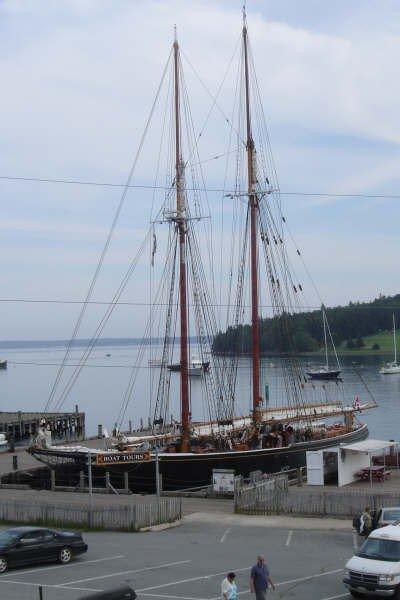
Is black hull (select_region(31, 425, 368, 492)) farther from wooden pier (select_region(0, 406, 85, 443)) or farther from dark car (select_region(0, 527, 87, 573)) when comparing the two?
wooden pier (select_region(0, 406, 85, 443))

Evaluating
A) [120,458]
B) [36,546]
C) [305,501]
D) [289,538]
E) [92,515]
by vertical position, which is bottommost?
[289,538]

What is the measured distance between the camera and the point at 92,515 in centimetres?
2878

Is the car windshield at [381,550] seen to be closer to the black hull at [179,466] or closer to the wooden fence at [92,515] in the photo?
the wooden fence at [92,515]

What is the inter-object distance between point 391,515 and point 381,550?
4.53m

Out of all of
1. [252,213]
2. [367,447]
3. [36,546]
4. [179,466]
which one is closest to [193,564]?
[36,546]

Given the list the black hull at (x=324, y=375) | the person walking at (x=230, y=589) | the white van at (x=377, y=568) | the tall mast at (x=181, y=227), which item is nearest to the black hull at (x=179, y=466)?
the tall mast at (x=181, y=227)

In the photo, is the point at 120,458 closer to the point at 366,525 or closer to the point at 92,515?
the point at 92,515

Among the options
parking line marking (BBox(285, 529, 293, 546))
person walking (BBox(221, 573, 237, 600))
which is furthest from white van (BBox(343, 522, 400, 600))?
parking line marking (BBox(285, 529, 293, 546))

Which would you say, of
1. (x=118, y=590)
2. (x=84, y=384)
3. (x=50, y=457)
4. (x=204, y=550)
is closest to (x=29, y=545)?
(x=204, y=550)

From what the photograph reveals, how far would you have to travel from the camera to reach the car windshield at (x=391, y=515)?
23891mm

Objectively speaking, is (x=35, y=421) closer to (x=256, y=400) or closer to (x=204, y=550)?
(x=256, y=400)

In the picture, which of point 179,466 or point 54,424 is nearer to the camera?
point 179,466

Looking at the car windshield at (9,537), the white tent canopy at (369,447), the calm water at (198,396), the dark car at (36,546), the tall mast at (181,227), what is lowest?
the calm water at (198,396)

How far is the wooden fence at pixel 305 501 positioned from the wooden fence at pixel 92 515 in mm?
2631
